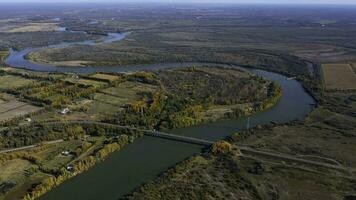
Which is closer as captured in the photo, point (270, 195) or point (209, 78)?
point (270, 195)

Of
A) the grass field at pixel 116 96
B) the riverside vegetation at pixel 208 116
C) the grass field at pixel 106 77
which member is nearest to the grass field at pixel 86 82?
the riverside vegetation at pixel 208 116

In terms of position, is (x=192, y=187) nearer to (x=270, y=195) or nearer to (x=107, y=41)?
(x=270, y=195)

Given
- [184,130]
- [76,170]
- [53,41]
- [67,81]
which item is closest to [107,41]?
[53,41]

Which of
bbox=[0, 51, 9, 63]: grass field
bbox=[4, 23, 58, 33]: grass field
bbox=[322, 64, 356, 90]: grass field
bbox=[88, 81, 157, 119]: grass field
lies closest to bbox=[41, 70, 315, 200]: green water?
bbox=[88, 81, 157, 119]: grass field

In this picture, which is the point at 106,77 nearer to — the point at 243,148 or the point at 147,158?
the point at 147,158

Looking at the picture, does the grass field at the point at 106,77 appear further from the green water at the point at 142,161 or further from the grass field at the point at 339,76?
the grass field at the point at 339,76
